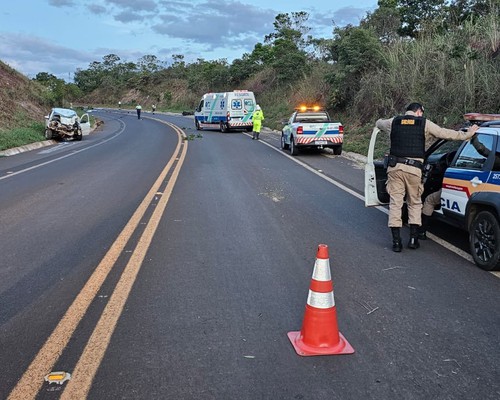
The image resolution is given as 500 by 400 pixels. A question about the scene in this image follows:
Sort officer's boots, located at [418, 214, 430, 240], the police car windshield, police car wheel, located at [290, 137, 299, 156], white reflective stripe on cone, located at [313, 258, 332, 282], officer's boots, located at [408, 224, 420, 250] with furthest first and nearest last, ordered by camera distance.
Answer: the police car windshield, police car wheel, located at [290, 137, 299, 156], officer's boots, located at [418, 214, 430, 240], officer's boots, located at [408, 224, 420, 250], white reflective stripe on cone, located at [313, 258, 332, 282]

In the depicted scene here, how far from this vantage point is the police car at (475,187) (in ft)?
17.1

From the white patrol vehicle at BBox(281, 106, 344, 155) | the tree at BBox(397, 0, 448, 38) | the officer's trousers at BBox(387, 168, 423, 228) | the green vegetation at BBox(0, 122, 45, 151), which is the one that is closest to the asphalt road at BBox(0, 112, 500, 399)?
the officer's trousers at BBox(387, 168, 423, 228)

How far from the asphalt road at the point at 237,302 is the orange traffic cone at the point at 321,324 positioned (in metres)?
0.08

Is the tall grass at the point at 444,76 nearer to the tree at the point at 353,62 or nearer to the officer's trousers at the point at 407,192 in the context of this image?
the tree at the point at 353,62

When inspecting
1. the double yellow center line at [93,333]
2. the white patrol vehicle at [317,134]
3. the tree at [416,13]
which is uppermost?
the tree at [416,13]

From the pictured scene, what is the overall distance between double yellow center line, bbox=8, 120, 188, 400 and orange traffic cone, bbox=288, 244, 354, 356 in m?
1.41

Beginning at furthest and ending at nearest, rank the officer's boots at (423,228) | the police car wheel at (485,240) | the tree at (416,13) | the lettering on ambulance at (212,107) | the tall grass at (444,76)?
1. the lettering on ambulance at (212,107)
2. the tree at (416,13)
3. the tall grass at (444,76)
4. the officer's boots at (423,228)
5. the police car wheel at (485,240)

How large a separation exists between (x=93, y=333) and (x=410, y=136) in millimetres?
Result: 4221

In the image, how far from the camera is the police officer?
595cm

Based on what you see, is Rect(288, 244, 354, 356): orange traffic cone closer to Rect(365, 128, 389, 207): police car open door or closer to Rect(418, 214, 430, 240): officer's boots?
Rect(418, 214, 430, 240): officer's boots

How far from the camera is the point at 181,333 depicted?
377cm

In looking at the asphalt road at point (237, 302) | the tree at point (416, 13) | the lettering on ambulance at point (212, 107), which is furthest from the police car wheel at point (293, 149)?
the lettering on ambulance at point (212, 107)

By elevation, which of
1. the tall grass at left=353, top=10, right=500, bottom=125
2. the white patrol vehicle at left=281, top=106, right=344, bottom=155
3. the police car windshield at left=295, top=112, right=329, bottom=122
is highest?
the tall grass at left=353, top=10, right=500, bottom=125

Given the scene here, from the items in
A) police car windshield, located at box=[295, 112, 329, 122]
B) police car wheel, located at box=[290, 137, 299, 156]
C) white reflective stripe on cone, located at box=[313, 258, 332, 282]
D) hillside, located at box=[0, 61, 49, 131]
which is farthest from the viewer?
hillside, located at box=[0, 61, 49, 131]
